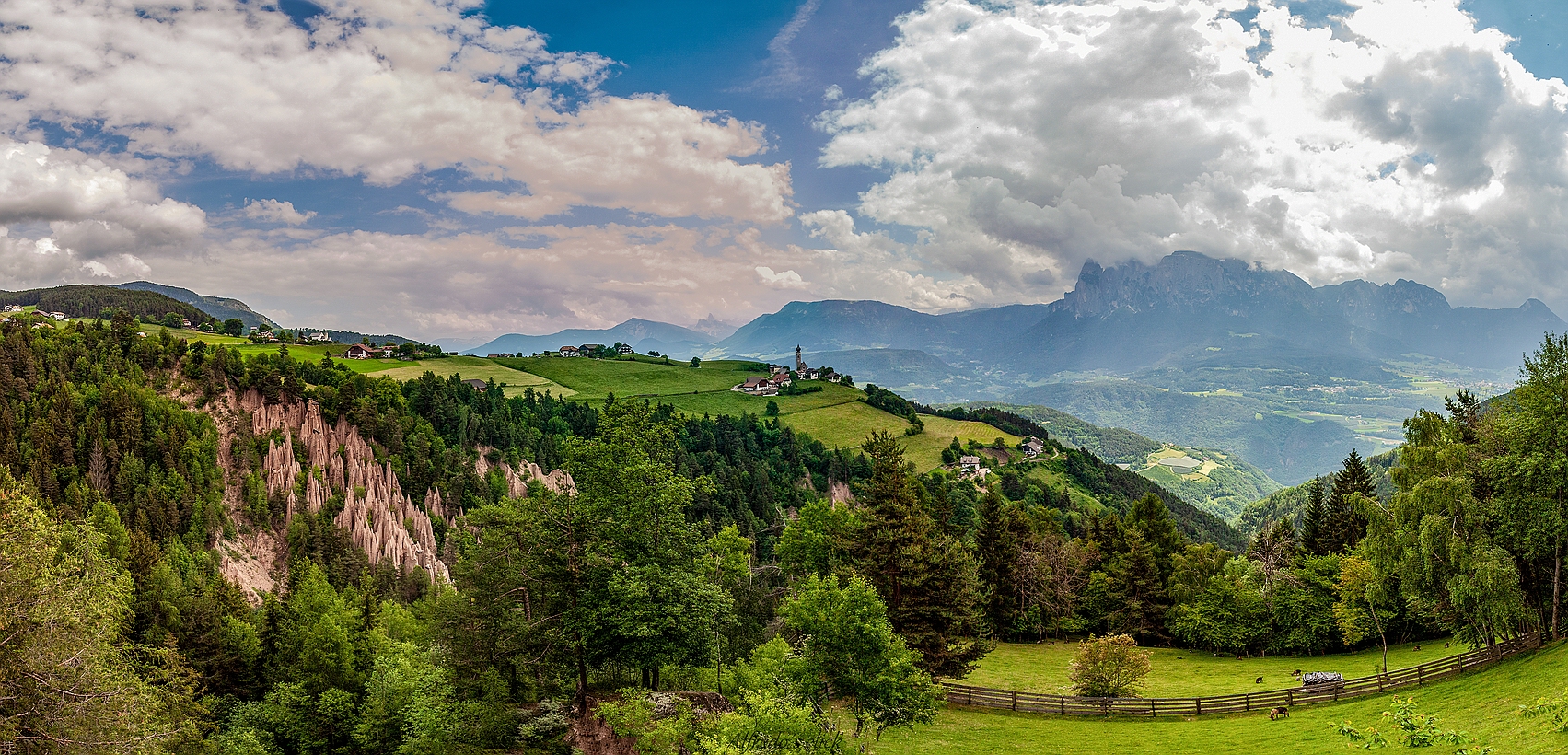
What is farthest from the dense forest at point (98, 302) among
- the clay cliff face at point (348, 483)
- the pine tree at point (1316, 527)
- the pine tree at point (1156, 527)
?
the pine tree at point (1316, 527)

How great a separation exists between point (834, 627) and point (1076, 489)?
13312 centimetres

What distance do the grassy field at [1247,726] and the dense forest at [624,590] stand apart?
8.48 ft

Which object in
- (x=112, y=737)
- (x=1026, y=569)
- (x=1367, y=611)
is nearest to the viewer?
(x=112, y=737)

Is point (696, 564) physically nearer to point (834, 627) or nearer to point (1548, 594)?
point (834, 627)

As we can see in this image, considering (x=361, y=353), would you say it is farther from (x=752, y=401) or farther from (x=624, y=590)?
(x=624, y=590)

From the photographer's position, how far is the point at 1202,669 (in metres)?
42.3

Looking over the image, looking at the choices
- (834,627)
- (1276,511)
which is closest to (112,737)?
(834,627)

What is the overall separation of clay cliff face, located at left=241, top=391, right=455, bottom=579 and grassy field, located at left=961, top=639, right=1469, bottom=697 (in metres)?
66.2

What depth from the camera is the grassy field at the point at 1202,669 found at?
36156 mm

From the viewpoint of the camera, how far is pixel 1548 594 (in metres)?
29.3

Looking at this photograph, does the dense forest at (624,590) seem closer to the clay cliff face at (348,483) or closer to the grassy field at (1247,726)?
the grassy field at (1247,726)

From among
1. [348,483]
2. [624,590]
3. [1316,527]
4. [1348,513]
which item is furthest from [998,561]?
[348,483]

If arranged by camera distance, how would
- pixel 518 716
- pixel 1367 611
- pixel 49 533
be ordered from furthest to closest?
pixel 1367 611
pixel 518 716
pixel 49 533

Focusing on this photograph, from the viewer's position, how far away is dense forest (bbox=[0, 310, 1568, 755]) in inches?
889
